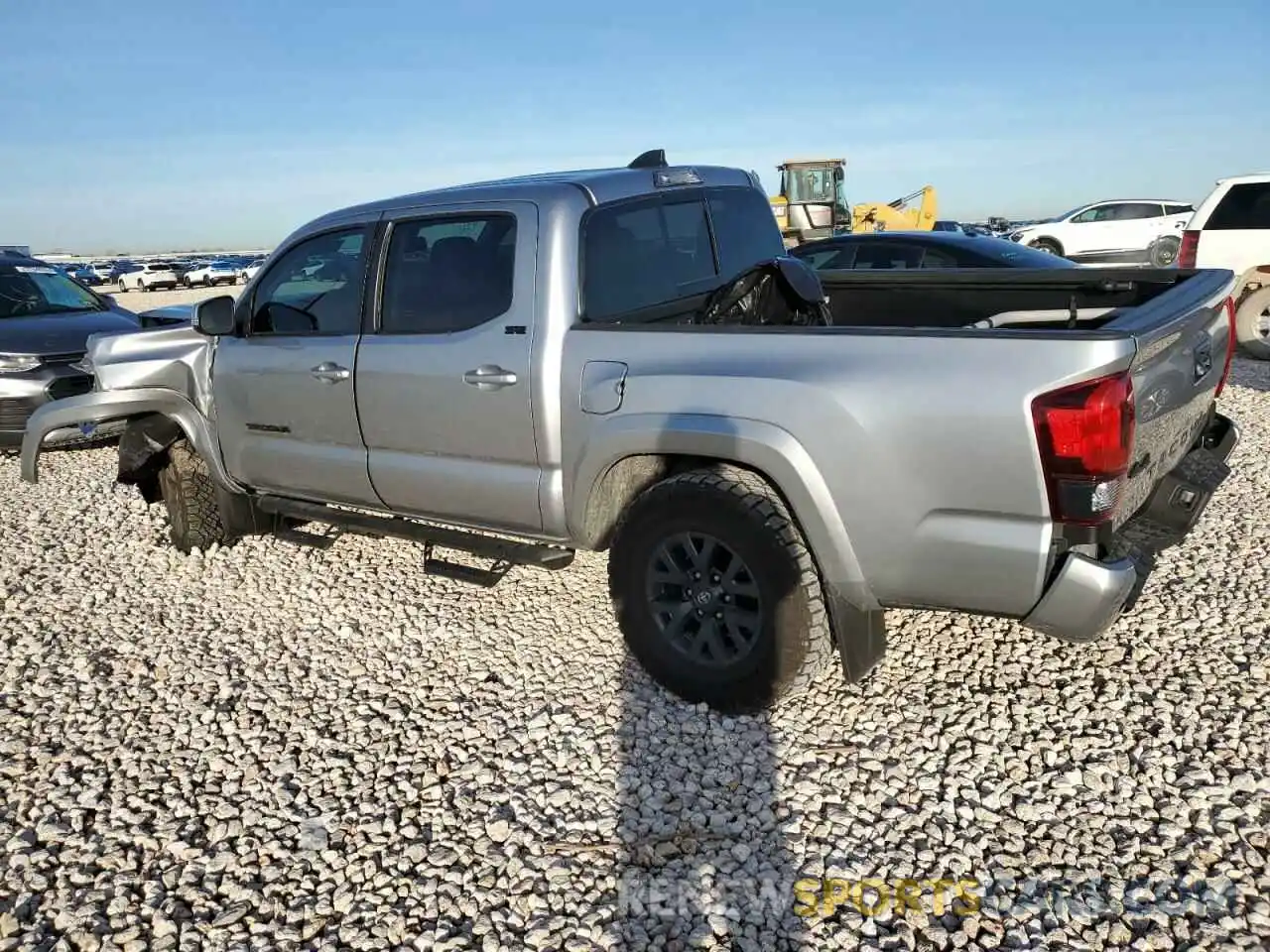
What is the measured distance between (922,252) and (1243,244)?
4189mm

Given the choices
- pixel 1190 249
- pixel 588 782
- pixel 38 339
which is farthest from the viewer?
pixel 1190 249

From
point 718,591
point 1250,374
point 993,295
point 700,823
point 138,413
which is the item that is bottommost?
Result: point 1250,374

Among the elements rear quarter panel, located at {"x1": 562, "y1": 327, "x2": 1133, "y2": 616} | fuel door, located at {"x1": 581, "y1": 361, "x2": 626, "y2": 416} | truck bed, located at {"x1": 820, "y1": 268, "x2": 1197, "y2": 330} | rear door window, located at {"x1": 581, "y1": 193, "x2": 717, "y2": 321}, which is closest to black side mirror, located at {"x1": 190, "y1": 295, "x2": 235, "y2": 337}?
rear door window, located at {"x1": 581, "y1": 193, "x2": 717, "y2": 321}

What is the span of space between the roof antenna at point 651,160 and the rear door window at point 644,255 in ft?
0.79

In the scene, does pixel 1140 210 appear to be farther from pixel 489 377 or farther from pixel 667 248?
pixel 489 377

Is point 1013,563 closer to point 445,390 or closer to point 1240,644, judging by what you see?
point 1240,644

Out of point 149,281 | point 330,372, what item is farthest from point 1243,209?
point 149,281

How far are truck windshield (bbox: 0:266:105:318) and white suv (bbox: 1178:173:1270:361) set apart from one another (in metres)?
11.1

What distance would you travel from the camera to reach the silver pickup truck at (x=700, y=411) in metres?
2.71

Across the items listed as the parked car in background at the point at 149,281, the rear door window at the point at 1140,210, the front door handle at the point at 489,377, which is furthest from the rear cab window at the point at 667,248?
the parked car in background at the point at 149,281

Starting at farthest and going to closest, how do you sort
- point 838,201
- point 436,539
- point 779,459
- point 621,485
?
point 838,201
point 436,539
point 621,485
point 779,459

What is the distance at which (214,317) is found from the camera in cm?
449

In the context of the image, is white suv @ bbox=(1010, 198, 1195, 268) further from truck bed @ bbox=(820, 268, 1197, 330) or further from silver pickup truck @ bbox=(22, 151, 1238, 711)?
silver pickup truck @ bbox=(22, 151, 1238, 711)

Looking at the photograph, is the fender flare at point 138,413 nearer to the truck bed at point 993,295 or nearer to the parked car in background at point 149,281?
the truck bed at point 993,295
